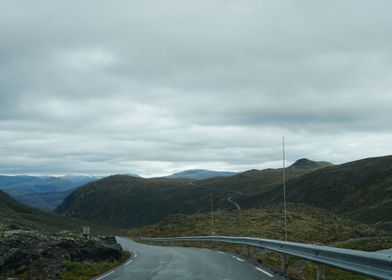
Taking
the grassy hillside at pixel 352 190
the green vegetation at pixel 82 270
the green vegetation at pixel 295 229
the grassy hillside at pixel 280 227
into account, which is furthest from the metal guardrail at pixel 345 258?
the grassy hillside at pixel 352 190

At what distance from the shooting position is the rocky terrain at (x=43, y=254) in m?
18.6

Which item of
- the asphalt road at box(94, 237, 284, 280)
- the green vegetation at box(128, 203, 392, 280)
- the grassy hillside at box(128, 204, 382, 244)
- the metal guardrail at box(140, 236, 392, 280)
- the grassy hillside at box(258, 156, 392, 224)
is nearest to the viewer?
the metal guardrail at box(140, 236, 392, 280)

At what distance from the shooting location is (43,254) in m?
20.6

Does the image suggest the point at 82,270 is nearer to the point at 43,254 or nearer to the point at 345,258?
the point at 43,254

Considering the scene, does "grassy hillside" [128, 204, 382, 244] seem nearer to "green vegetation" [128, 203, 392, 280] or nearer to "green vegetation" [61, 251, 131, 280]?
"green vegetation" [128, 203, 392, 280]

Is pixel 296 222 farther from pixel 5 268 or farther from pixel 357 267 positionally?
pixel 357 267

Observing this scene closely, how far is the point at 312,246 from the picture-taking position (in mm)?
13289

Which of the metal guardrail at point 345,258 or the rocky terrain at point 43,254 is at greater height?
the metal guardrail at point 345,258

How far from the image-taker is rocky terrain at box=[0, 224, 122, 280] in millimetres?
18562

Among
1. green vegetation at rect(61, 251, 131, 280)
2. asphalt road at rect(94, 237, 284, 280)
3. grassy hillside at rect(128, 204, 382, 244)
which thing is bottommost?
green vegetation at rect(61, 251, 131, 280)

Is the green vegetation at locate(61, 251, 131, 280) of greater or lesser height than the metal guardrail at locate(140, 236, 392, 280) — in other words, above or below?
below

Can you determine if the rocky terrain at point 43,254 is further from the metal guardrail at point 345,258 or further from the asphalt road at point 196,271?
the metal guardrail at point 345,258

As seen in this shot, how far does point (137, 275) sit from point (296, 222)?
127 feet

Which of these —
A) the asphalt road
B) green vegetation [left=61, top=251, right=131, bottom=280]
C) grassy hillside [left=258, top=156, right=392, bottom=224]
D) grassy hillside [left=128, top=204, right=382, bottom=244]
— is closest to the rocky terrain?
green vegetation [left=61, top=251, right=131, bottom=280]
